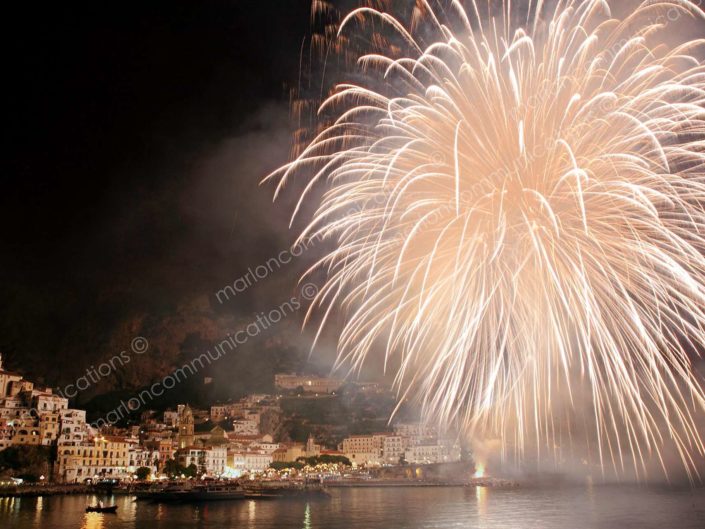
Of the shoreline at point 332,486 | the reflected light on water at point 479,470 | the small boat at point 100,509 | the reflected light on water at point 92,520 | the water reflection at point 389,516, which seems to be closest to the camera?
the reflected light on water at point 92,520

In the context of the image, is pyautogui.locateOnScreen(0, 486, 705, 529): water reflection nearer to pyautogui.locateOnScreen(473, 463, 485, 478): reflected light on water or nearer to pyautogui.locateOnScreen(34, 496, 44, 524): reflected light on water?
pyautogui.locateOnScreen(34, 496, 44, 524): reflected light on water

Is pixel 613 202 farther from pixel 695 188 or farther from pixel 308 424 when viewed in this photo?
pixel 308 424

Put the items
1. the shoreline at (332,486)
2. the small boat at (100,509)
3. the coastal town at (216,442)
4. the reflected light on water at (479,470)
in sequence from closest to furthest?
the small boat at (100,509) < the shoreline at (332,486) < the coastal town at (216,442) < the reflected light on water at (479,470)

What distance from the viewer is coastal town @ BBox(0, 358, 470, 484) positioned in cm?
6006

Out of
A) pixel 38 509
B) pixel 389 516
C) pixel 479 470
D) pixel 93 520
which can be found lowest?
pixel 479 470

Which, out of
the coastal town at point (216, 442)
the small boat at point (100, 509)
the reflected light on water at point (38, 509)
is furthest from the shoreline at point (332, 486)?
the small boat at point (100, 509)

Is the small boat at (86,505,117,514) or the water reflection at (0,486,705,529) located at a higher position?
the small boat at (86,505,117,514)

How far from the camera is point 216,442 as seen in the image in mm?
90812

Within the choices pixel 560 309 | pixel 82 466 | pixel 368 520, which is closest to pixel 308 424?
pixel 82 466

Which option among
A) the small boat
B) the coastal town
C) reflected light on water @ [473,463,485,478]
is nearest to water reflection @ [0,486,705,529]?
the small boat

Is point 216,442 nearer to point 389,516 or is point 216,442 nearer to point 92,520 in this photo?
point 92,520

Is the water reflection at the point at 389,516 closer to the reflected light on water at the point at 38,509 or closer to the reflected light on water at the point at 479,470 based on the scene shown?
the reflected light on water at the point at 38,509

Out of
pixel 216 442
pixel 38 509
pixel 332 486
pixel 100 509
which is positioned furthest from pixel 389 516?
pixel 216 442

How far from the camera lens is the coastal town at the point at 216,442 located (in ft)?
197
